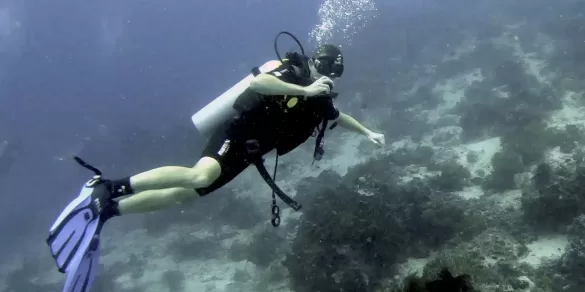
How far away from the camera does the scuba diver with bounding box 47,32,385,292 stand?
4.65 metres

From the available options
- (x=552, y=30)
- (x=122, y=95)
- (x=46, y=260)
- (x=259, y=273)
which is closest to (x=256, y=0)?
(x=122, y=95)

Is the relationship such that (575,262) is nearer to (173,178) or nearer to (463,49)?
(173,178)

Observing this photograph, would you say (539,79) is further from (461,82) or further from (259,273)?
(259,273)

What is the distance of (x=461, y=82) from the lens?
19969 millimetres

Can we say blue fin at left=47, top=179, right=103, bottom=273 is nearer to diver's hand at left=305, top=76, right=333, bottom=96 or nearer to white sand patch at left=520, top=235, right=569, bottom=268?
diver's hand at left=305, top=76, right=333, bottom=96

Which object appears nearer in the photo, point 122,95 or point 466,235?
point 466,235

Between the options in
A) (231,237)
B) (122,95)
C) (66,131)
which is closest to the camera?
(231,237)

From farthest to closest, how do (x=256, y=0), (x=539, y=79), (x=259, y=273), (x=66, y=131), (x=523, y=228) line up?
1. (x=256, y=0)
2. (x=66, y=131)
3. (x=539, y=79)
4. (x=259, y=273)
5. (x=523, y=228)

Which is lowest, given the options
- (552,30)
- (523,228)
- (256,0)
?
(552,30)

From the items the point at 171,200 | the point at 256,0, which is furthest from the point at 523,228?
the point at 256,0

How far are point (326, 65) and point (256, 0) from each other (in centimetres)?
9650

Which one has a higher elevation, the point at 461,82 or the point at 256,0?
the point at 256,0

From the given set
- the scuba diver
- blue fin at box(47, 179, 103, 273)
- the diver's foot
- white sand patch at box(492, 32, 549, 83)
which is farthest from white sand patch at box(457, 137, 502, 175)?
blue fin at box(47, 179, 103, 273)

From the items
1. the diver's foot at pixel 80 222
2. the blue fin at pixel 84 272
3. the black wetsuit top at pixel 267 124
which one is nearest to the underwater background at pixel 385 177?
the black wetsuit top at pixel 267 124
